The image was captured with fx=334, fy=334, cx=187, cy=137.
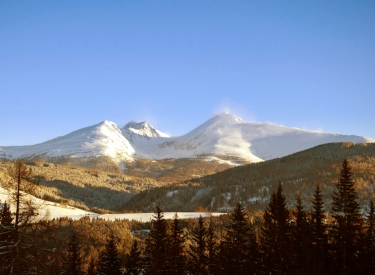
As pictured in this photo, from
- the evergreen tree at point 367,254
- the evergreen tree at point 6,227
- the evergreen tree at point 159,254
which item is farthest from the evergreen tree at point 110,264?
the evergreen tree at point 367,254

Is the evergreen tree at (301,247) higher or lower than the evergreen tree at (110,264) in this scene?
higher

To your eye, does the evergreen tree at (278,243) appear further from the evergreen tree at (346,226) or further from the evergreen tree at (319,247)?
the evergreen tree at (346,226)

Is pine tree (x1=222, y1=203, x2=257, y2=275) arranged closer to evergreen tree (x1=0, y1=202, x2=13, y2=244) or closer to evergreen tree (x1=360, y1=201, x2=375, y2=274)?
evergreen tree (x1=360, y1=201, x2=375, y2=274)

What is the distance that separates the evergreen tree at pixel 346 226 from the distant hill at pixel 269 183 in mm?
26813

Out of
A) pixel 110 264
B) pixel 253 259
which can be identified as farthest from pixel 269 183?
pixel 110 264

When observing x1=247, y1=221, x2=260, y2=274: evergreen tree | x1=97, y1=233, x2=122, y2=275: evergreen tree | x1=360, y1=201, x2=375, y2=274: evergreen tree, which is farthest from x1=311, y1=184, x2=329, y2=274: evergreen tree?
x1=97, y1=233, x2=122, y2=275: evergreen tree

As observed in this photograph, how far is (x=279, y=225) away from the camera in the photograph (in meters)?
30.3

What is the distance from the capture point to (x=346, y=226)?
2802 cm

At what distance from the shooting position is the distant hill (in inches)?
2530

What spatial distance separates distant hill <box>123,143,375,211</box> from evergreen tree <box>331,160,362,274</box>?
2681 centimetres

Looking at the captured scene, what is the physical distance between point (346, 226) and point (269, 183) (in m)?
47.7

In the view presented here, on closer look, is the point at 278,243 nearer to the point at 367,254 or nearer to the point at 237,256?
the point at 237,256

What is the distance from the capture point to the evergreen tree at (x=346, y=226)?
91.8ft

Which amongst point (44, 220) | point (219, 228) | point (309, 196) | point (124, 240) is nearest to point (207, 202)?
point (309, 196)
